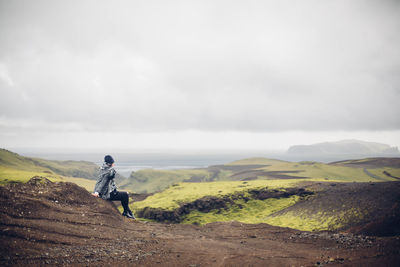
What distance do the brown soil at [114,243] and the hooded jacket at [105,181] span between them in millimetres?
1174

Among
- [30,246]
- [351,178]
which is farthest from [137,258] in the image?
[351,178]

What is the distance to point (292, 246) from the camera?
1719 centimetres

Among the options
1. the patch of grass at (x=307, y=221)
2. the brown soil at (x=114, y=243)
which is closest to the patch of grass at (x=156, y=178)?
the patch of grass at (x=307, y=221)

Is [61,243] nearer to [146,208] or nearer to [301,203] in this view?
[146,208]

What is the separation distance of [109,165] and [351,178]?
7769 centimetres

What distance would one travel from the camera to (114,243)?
14.4 metres

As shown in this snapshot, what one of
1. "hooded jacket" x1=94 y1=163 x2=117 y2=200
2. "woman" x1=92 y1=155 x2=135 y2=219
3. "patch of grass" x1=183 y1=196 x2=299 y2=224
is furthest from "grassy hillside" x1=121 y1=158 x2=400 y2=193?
"hooded jacket" x1=94 y1=163 x2=117 y2=200

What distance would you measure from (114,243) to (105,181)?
18.6ft

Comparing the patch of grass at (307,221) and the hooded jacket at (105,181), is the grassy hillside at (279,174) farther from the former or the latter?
the hooded jacket at (105,181)


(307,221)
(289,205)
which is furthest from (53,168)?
(307,221)

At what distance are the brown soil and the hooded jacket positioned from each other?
1.17 m

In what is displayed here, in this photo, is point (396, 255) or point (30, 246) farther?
point (30, 246)

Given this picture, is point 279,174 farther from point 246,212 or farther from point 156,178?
point 156,178

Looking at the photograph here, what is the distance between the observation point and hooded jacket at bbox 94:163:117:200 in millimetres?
18156
